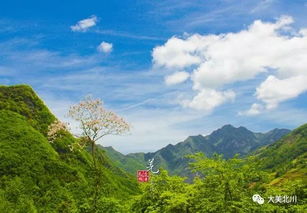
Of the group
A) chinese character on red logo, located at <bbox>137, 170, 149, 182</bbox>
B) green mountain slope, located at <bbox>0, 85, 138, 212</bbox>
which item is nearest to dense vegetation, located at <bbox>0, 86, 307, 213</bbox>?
green mountain slope, located at <bbox>0, 85, 138, 212</bbox>

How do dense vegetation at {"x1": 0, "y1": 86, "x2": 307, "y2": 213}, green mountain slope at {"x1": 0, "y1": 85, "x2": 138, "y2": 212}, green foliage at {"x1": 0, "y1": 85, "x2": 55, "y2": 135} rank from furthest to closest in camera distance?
green foliage at {"x1": 0, "y1": 85, "x2": 55, "y2": 135}
green mountain slope at {"x1": 0, "y1": 85, "x2": 138, "y2": 212}
dense vegetation at {"x1": 0, "y1": 86, "x2": 307, "y2": 213}

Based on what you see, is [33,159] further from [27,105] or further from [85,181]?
[27,105]

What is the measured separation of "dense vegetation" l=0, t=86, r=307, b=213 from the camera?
2642cm

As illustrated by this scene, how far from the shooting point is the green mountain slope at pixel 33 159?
112m

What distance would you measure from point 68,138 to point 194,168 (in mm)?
151047

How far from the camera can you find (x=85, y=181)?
135 m

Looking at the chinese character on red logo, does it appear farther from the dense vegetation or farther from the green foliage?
the green foliage

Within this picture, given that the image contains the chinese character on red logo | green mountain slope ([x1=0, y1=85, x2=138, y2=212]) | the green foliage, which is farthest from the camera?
the green foliage

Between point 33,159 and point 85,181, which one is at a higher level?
point 33,159

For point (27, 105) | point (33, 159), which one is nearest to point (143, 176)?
point (33, 159)

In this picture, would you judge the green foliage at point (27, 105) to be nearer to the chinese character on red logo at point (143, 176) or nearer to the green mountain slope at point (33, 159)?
the green mountain slope at point (33, 159)

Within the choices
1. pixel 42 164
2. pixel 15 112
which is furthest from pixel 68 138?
pixel 42 164

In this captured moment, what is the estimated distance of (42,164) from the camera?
13425cm

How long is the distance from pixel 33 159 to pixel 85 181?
1749 cm
